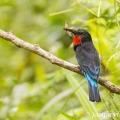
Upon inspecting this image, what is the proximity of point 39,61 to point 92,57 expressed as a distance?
309cm

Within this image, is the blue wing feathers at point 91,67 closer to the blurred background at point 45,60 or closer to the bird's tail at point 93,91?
the bird's tail at point 93,91

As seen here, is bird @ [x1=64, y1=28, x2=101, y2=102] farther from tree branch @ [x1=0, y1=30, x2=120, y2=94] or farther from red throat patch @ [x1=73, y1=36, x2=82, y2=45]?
tree branch @ [x1=0, y1=30, x2=120, y2=94]

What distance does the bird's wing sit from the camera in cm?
436

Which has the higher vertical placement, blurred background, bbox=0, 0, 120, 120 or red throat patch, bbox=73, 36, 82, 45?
blurred background, bbox=0, 0, 120, 120

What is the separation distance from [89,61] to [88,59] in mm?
37

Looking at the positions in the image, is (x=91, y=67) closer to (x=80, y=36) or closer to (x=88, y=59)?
(x=88, y=59)

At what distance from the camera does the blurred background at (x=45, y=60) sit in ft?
16.1

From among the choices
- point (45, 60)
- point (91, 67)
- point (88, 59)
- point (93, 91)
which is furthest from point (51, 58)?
point (45, 60)

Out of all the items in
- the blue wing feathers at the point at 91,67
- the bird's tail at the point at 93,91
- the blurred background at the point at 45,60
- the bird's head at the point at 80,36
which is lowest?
the bird's tail at the point at 93,91

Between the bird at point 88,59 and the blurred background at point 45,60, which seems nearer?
the bird at point 88,59

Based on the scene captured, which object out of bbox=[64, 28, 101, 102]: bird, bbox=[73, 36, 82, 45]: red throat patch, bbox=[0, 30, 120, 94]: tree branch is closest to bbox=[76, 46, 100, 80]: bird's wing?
bbox=[64, 28, 101, 102]: bird

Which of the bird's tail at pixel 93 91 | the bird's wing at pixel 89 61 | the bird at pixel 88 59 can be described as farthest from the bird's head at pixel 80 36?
the bird's tail at pixel 93 91

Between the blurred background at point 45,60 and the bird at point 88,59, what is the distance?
119 mm

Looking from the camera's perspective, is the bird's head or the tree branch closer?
the tree branch
